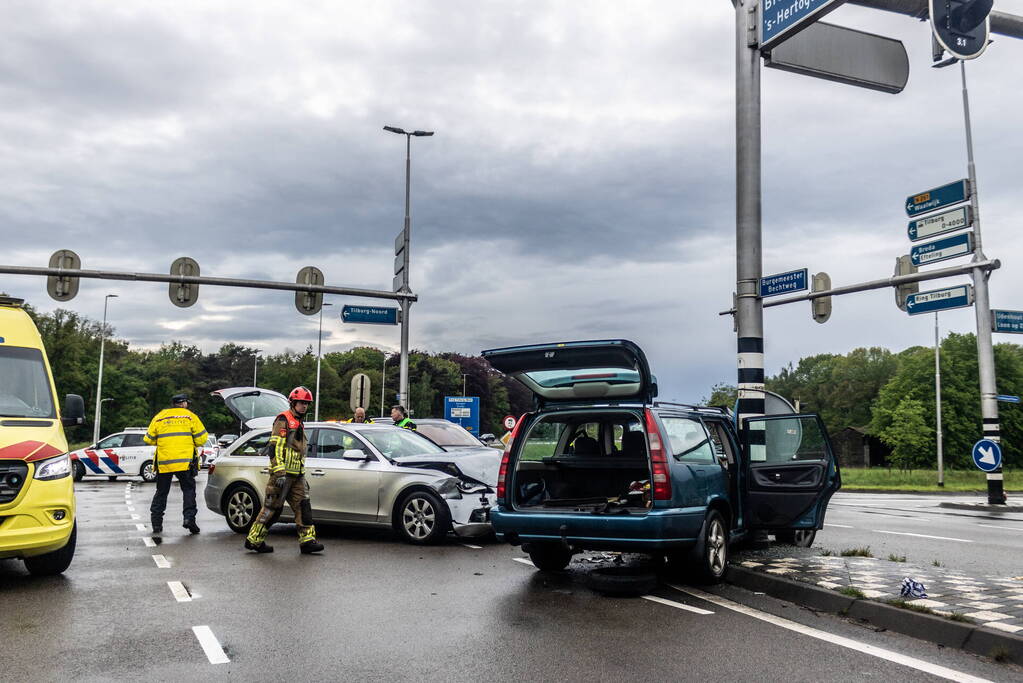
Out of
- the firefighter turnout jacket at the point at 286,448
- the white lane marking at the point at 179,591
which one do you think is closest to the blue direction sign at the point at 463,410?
the firefighter turnout jacket at the point at 286,448

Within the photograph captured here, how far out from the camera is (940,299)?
1908 centimetres

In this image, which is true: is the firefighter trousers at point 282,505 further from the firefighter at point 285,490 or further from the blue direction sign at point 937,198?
the blue direction sign at point 937,198

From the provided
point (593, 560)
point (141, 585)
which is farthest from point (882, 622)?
point (141, 585)

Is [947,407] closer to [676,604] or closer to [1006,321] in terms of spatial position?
[1006,321]

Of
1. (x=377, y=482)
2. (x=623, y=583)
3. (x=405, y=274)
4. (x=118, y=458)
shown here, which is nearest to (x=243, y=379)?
(x=118, y=458)

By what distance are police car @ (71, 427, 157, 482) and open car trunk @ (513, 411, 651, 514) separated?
20650 millimetres

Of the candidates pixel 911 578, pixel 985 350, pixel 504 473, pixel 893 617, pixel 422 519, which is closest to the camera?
pixel 893 617

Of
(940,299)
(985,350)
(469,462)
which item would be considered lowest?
(469,462)

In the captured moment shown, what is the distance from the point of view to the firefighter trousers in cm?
991

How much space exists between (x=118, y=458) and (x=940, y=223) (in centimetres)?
2304

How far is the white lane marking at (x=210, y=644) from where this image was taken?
17.5 feet

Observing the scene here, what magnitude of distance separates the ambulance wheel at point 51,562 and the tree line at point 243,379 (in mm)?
76624

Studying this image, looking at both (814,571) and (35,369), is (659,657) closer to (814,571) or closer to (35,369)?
(814,571)

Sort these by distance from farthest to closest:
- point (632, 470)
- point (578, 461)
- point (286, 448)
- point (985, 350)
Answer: point (985, 350) < point (286, 448) < point (578, 461) < point (632, 470)
